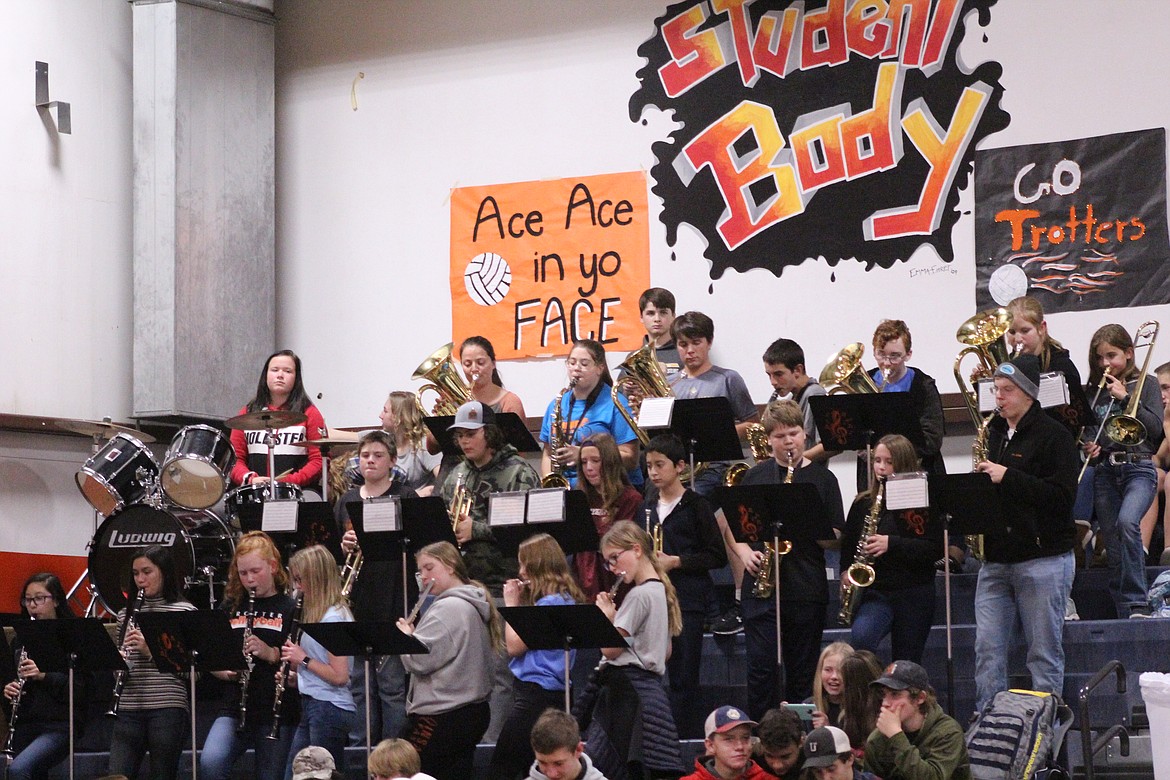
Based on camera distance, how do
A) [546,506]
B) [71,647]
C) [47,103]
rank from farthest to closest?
[47,103]
[71,647]
[546,506]

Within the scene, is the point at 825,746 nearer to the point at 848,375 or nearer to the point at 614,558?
the point at 614,558

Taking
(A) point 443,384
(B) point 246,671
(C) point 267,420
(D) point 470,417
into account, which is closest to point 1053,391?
(D) point 470,417

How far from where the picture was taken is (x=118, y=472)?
10281mm

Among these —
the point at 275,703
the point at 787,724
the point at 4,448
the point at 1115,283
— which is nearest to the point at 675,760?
the point at 787,724

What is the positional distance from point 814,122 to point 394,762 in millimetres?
6284

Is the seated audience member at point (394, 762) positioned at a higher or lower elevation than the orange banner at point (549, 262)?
lower

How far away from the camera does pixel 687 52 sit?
482 inches

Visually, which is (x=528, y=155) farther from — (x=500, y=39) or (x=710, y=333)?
(x=710, y=333)

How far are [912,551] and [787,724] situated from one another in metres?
1.51

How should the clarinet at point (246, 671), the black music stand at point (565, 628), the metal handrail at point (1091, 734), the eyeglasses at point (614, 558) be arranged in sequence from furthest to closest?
the clarinet at point (246, 671)
the eyeglasses at point (614, 558)
the black music stand at point (565, 628)
the metal handrail at point (1091, 734)

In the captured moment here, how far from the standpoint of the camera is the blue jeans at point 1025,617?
7.68 metres

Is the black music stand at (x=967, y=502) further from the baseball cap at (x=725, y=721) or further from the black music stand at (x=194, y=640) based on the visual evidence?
the black music stand at (x=194, y=640)

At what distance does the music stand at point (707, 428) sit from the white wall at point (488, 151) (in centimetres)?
290

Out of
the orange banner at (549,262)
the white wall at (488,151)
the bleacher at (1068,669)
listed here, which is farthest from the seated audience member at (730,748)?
the orange banner at (549,262)
